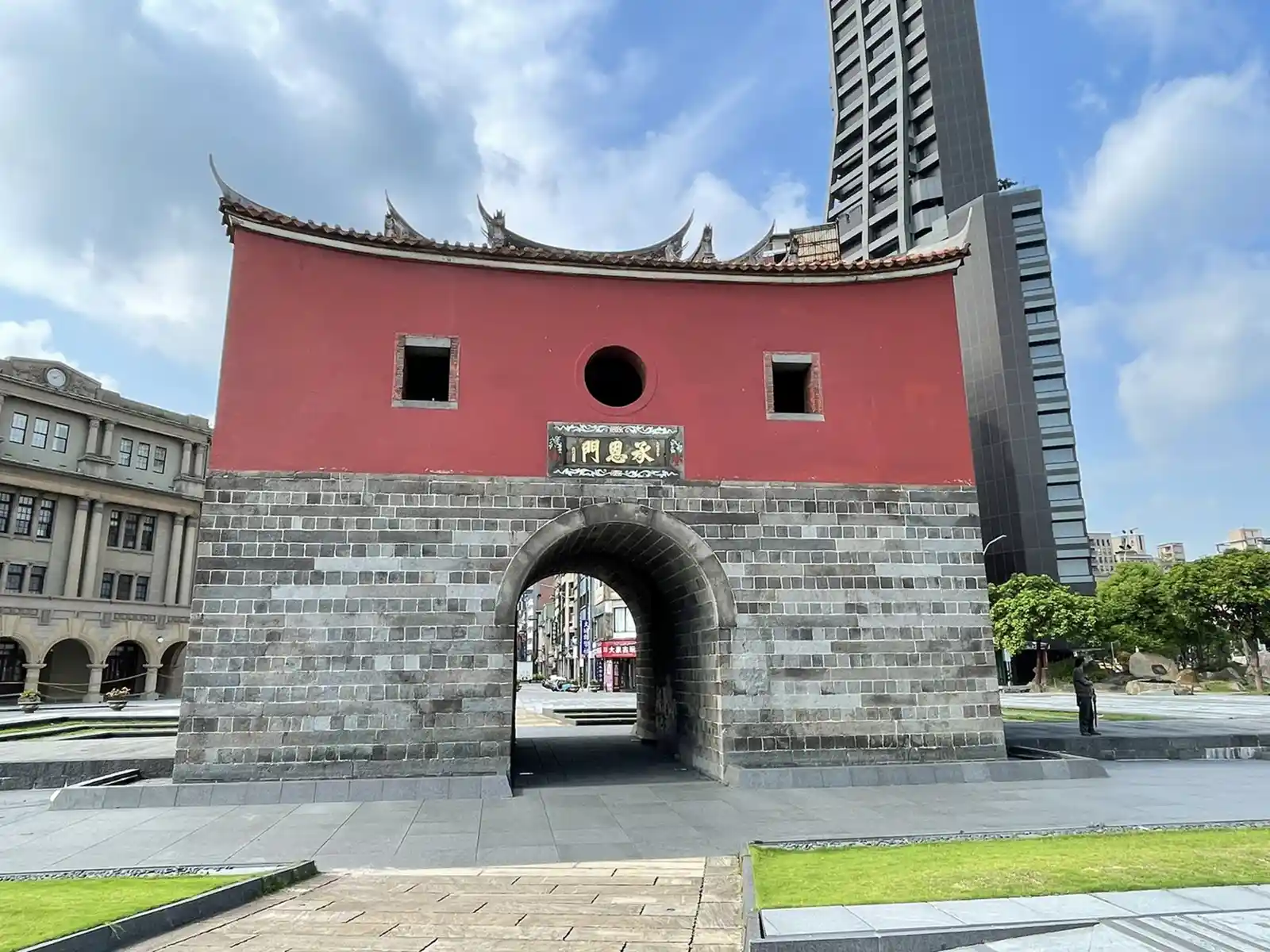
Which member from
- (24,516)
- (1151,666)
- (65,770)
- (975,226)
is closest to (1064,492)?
(1151,666)

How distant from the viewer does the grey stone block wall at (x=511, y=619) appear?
10.4 m

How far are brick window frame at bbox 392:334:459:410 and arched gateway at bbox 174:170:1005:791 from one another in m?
0.04

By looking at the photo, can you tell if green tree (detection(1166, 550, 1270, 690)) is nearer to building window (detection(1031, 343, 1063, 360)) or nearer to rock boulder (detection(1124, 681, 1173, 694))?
rock boulder (detection(1124, 681, 1173, 694))

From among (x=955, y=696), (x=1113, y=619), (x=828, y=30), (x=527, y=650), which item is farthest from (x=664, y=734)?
(x=527, y=650)

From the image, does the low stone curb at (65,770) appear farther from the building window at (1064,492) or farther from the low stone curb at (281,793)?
the building window at (1064,492)

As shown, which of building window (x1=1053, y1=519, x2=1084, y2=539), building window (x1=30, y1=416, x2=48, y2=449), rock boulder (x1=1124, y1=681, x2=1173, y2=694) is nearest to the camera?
building window (x1=30, y1=416, x2=48, y2=449)

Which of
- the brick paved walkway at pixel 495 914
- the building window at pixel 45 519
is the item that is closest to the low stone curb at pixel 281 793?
the brick paved walkway at pixel 495 914

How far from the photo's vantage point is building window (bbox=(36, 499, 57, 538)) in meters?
34.8

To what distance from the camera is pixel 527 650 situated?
100438 millimetres

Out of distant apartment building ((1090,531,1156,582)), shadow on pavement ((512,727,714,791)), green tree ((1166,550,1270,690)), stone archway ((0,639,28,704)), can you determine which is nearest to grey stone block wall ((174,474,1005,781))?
shadow on pavement ((512,727,714,791))

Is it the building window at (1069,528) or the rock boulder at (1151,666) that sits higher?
the building window at (1069,528)

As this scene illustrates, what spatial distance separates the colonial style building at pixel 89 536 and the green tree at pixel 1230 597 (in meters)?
49.0

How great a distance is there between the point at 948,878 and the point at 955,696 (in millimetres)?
6626

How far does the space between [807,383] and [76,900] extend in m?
10.9
